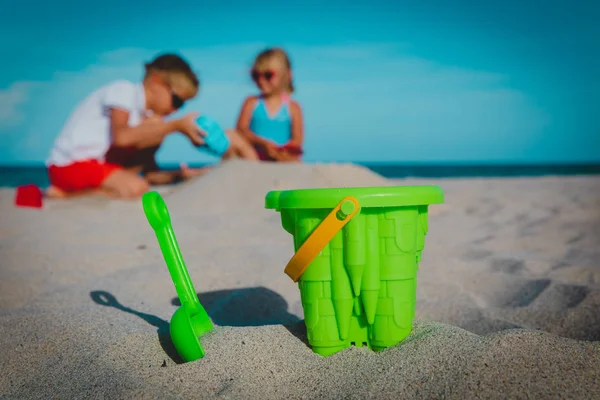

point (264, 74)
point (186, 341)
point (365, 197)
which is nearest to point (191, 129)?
point (264, 74)

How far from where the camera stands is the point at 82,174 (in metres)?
4.08

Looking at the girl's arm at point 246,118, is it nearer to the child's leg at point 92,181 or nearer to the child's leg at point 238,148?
the child's leg at point 238,148

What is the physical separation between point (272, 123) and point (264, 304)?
319cm

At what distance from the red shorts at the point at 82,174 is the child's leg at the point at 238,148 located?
1009mm

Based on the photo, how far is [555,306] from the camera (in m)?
1.72

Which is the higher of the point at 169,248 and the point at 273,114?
the point at 273,114

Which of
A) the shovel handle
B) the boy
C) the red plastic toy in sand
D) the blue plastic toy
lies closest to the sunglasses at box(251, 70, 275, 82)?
the boy

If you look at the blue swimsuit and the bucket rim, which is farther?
the blue swimsuit

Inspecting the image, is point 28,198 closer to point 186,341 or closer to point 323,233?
point 186,341

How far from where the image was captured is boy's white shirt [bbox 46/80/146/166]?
13.3 feet

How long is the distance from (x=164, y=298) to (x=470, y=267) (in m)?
1.28

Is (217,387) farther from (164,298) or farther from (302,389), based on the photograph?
(164,298)

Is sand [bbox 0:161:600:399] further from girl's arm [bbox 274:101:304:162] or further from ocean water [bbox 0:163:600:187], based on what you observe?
ocean water [bbox 0:163:600:187]

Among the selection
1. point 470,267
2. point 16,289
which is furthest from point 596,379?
point 16,289
